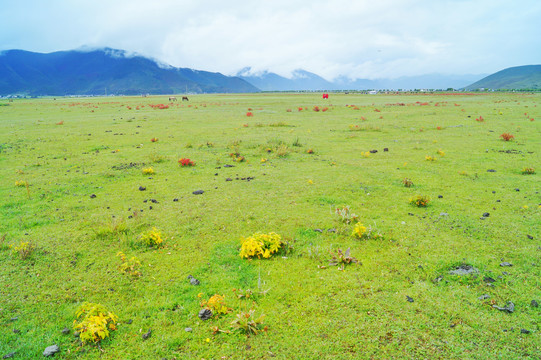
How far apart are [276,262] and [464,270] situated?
13.7 feet

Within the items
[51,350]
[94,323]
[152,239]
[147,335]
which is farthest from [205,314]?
[152,239]

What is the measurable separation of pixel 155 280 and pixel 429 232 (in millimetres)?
7252

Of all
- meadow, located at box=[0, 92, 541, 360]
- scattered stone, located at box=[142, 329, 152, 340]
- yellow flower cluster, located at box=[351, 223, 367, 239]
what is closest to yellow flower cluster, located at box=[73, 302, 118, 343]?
meadow, located at box=[0, 92, 541, 360]

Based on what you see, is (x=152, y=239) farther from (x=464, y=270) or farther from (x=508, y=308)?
(x=508, y=308)

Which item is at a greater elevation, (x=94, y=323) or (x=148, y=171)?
(x=148, y=171)

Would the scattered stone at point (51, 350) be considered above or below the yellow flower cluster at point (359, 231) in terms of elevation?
below

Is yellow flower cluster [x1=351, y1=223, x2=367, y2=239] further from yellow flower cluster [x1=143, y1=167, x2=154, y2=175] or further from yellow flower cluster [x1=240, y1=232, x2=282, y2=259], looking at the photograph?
yellow flower cluster [x1=143, y1=167, x2=154, y2=175]

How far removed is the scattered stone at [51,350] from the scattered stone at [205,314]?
88.2 inches

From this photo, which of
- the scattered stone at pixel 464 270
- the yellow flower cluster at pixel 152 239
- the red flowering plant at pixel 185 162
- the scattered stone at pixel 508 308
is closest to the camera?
the scattered stone at pixel 508 308

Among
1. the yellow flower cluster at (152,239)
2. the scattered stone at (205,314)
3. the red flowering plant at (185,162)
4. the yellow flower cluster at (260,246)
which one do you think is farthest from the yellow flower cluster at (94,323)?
the red flowering plant at (185,162)

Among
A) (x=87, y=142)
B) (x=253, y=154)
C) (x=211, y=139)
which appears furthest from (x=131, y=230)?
(x=87, y=142)

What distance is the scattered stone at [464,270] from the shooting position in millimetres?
6211

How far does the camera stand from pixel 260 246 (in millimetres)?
7000

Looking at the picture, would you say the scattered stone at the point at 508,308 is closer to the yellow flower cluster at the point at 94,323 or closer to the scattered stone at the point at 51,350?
the yellow flower cluster at the point at 94,323
